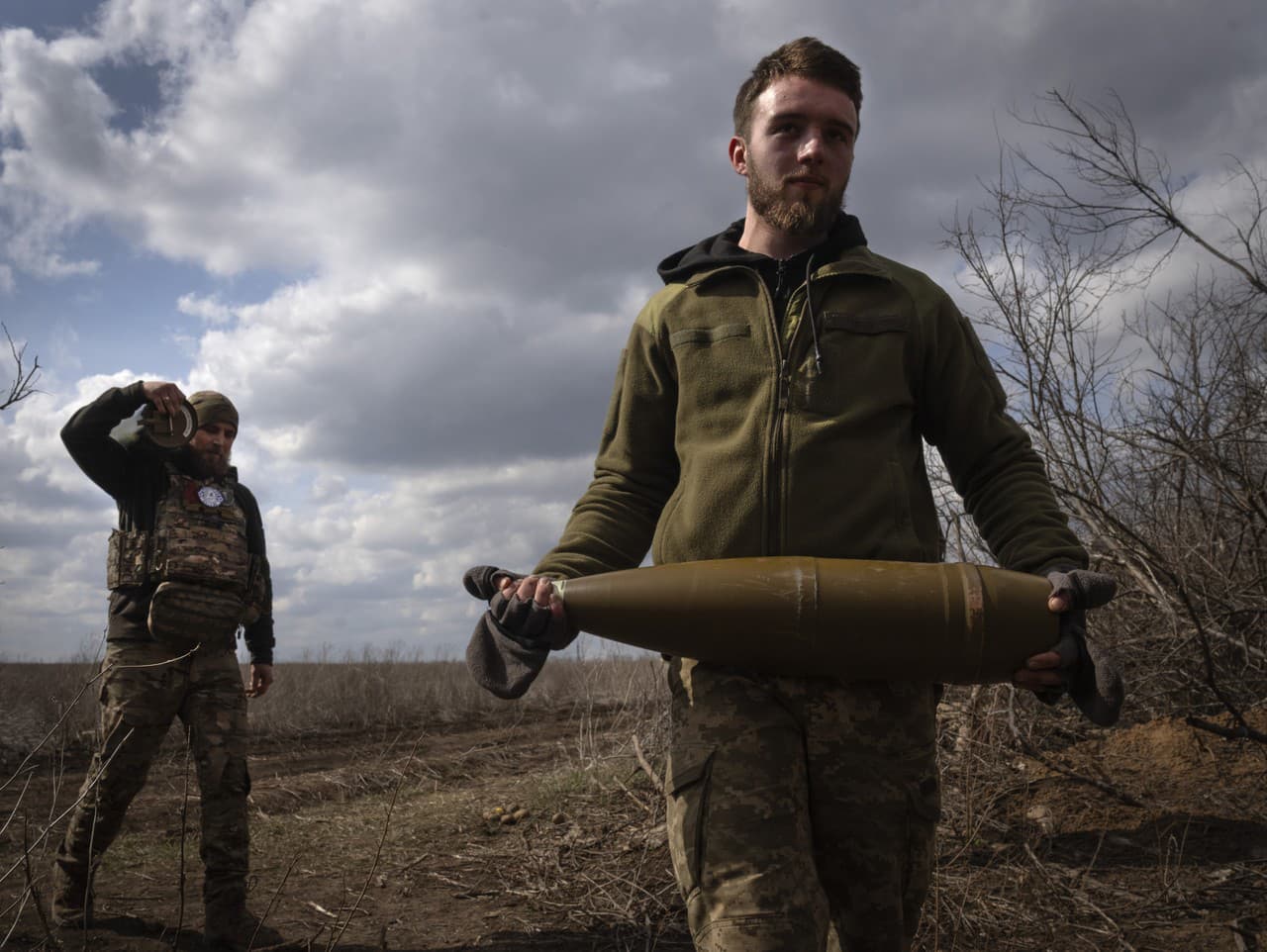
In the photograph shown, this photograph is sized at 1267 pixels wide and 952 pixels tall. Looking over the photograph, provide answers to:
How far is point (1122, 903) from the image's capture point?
4.46 m

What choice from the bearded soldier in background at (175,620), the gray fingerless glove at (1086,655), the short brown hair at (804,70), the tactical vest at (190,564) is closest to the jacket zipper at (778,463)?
the gray fingerless glove at (1086,655)

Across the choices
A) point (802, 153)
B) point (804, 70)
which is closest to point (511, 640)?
point (802, 153)

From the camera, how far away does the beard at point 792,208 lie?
262cm

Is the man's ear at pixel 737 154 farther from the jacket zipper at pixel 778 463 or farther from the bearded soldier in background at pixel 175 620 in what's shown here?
the bearded soldier in background at pixel 175 620

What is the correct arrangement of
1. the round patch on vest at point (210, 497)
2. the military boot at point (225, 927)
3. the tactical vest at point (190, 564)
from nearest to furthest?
the military boot at point (225, 927) → the tactical vest at point (190, 564) → the round patch on vest at point (210, 497)

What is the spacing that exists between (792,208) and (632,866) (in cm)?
384

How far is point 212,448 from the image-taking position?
17.2 ft

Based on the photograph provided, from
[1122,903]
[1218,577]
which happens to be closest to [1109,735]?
[1218,577]

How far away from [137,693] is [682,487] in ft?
11.0

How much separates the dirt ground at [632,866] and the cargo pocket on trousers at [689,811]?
1445 mm

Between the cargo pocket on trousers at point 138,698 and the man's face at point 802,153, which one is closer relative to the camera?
the man's face at point 802,153

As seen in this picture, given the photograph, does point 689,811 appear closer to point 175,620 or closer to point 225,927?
point 225,927

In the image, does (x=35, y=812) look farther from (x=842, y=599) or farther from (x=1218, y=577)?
(x=1218, y=577)

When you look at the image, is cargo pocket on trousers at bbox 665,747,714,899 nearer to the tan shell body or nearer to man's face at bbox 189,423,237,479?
the tan shell body
